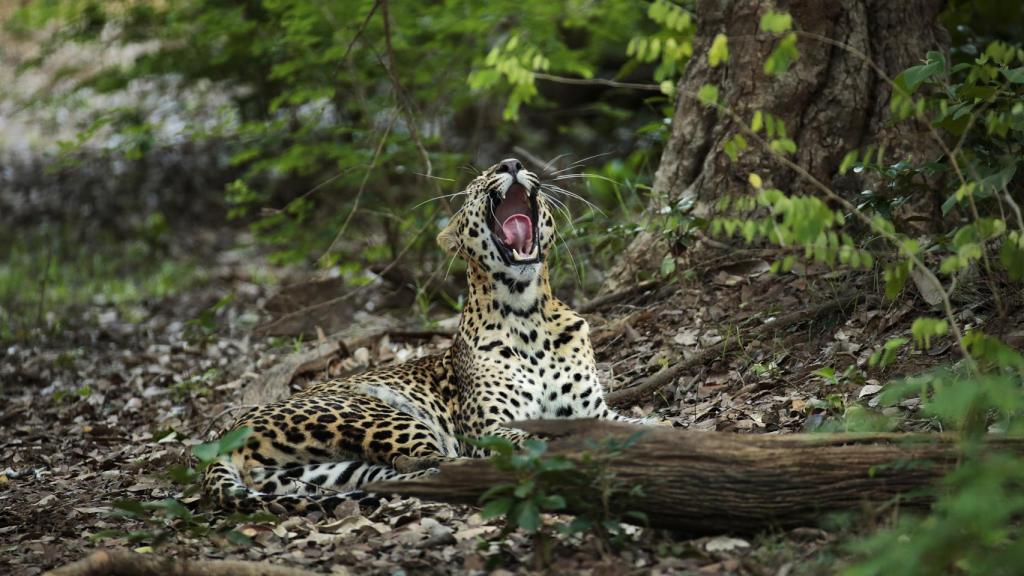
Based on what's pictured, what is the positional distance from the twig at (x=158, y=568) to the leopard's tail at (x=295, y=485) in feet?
3.72

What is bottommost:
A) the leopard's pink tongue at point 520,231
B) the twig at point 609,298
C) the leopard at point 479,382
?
the twig at point 609,298

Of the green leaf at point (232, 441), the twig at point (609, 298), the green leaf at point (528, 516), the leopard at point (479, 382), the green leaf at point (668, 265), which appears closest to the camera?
the green leaf at point (528, 516)

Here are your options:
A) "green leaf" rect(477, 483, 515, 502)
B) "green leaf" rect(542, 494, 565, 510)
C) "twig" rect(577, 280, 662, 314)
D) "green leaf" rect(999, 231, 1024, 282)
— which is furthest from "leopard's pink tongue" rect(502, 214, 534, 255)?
"green leaf" rect(999, 231, 1024, 282)

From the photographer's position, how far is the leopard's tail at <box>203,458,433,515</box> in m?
5.66

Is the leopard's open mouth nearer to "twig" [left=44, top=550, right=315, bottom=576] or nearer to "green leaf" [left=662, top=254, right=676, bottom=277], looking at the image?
"green leaf" [left=662, top=254, right=676, bottom=277]

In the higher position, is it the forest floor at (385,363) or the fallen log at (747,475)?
the fallen log at (747,475)

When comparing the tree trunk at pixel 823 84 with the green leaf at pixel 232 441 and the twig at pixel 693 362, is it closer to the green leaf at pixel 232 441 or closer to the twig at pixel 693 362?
the twig at pixel 693 362

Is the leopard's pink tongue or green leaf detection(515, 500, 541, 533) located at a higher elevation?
the leopard's pink tongue

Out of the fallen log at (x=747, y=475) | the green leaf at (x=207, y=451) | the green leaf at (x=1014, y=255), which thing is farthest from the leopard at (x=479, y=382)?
the green leaf at (x=1014, y=255)

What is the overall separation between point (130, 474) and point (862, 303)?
16.0 feet

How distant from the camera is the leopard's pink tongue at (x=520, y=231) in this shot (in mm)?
6754

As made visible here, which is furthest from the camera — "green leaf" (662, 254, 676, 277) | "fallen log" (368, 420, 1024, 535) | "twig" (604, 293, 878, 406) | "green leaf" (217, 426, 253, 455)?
"green leaf" (662, 254, 676, 277)

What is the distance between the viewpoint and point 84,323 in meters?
12.5

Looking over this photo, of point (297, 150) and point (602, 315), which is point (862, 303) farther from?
point (297, 150)
